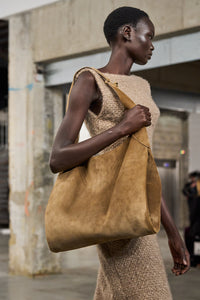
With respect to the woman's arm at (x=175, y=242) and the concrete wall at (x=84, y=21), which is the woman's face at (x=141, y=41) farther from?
the concrete wall at (x=84, y=21)

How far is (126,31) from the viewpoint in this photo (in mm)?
1988

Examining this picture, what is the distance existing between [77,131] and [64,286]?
5587 millimetres

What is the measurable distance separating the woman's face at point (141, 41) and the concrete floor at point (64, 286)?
4.86 metres

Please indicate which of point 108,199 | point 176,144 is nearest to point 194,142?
point 176,144

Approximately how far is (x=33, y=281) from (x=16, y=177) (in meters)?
1.48

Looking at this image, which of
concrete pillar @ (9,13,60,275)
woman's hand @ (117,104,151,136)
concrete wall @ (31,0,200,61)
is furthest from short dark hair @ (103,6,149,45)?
concrete pillar @ (9,13,60,275)

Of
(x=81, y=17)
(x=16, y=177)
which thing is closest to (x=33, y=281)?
(x=16, y=177)

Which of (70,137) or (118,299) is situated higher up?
(70,137)

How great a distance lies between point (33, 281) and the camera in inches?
292

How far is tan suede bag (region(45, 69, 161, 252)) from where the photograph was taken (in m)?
1.67

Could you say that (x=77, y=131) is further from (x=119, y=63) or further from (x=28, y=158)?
(x=28, y=158)

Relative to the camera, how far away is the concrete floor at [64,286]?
655cm

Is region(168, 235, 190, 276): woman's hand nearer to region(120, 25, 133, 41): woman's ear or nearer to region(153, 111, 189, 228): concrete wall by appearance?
region(120, 25, 133, 41): woman's ear

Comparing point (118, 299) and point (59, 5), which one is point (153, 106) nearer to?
point (118, 299)
